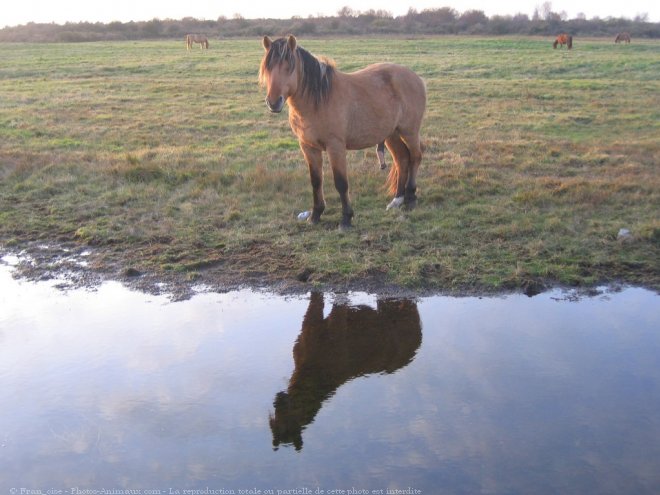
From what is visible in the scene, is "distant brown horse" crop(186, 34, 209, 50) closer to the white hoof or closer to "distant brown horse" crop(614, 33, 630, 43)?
"distant brown horse" crop(614, 33, 630, 43)

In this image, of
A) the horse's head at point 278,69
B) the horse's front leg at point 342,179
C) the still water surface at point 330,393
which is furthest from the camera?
the horse's front leg at point 342,179

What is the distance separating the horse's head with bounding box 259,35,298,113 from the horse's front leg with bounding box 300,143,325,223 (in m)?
0.84

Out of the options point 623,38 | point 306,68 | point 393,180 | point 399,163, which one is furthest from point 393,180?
point 623,38

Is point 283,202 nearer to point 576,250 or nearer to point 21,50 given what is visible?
point 576,250

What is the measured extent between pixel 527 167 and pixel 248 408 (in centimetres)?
633

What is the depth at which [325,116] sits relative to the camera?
21.0 feet

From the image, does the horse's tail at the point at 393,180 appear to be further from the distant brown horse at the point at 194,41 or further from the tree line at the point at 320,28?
the tree line at the point at 320,28

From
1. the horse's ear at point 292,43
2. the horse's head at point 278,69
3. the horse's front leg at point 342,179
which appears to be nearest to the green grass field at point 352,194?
the horse's front leg at point 342,179

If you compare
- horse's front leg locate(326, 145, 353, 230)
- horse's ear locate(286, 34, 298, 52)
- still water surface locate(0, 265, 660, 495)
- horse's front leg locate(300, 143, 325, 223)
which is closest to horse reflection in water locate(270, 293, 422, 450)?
still water surface locate(0, 265, 660, 495)

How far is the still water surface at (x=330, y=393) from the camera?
3096mm

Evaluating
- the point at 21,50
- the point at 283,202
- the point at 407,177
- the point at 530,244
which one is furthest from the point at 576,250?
the point at 21,50

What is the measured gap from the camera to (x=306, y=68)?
20.6 feet

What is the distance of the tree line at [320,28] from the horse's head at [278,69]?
145 feet

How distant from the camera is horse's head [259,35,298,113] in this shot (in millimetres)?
5945
